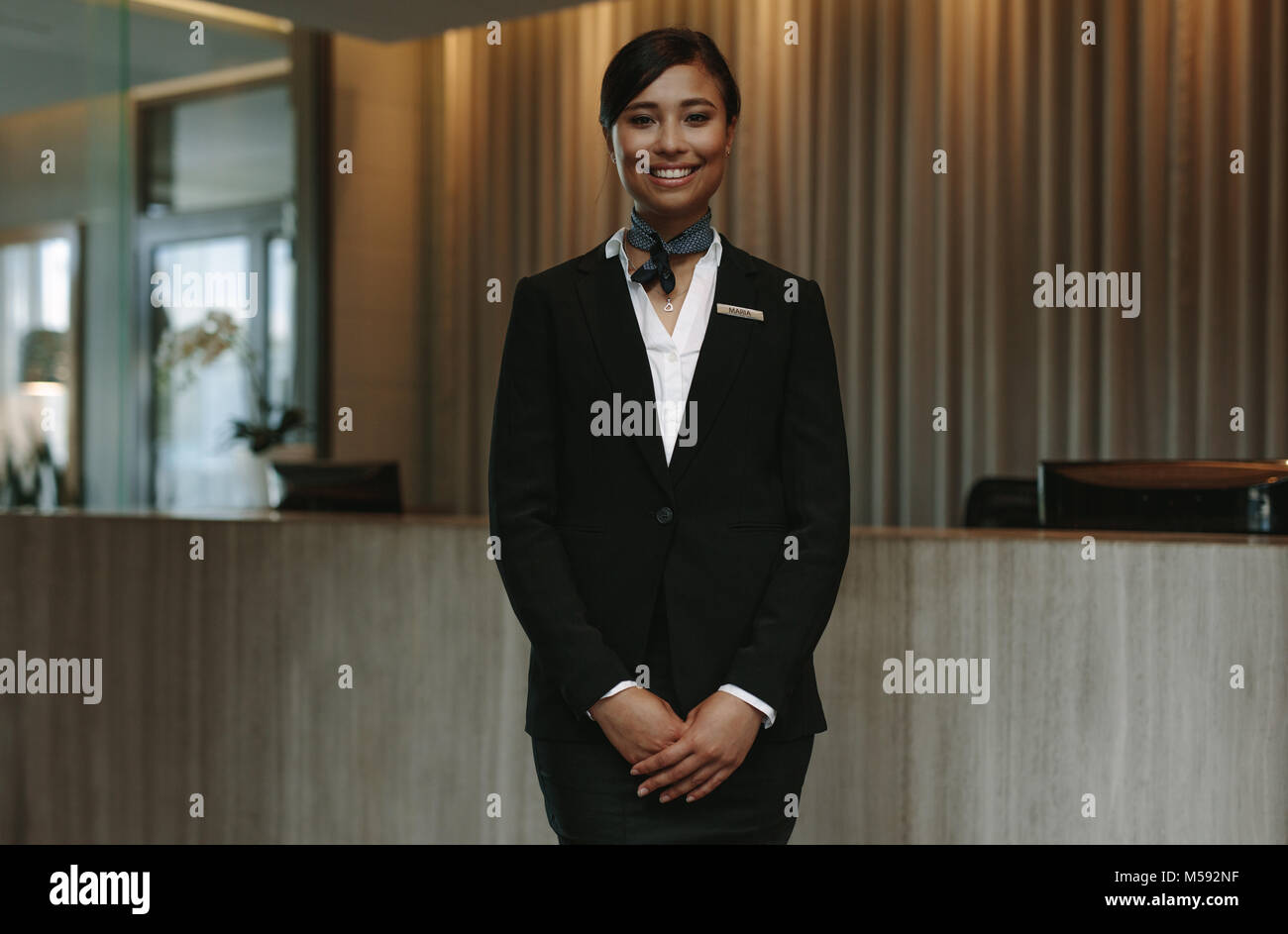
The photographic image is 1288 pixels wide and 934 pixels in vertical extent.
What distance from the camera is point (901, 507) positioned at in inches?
205

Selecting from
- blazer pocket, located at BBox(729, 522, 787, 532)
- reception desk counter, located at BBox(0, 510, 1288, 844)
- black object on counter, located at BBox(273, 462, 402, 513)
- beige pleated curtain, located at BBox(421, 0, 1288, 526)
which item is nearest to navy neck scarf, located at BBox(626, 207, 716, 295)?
blazer pocket, located at BBox(729, 522, 787, 532)

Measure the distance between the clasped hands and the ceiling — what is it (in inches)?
160

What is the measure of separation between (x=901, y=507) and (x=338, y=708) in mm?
3291

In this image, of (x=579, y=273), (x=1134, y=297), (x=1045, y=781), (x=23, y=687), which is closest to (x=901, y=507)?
(x=1134, y=297)

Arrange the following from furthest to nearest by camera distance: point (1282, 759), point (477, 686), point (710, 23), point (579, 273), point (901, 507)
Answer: point (710, 23), point (901, 507), point (477, 686), point (1282, 759), point (579, 273)

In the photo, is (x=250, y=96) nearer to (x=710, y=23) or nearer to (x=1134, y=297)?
(x=710, y=23)

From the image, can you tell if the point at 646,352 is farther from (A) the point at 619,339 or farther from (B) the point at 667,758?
(B) the point at 667,758

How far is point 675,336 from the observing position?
4.71ft

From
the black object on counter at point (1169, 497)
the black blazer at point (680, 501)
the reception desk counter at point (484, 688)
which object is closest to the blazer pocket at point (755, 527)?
the black blazer at point (680, 501)

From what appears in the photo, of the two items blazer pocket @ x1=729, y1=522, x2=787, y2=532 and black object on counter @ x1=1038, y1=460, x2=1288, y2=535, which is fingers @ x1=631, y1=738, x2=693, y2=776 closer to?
blazer pocket @ x1=729, y1=522, x2=787, y2=532

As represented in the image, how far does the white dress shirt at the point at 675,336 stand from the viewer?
141cm

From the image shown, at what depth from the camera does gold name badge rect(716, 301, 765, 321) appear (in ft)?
4.59

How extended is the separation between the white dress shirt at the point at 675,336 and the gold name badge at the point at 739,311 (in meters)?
0.03

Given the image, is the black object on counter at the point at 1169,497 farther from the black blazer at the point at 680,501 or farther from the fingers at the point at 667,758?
the fingers at the point at 667,758
